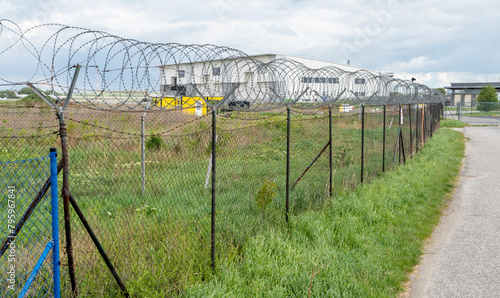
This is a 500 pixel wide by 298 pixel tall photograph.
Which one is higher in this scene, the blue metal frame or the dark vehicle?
the dark vehicle

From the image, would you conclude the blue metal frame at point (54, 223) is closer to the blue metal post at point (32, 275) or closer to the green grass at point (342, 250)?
the blue metal post at point (32, 275)

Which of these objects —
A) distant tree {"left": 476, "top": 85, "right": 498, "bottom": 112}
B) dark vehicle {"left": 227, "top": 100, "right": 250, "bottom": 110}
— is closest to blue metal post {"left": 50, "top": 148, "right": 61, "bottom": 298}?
dark vehicle {"left": 227, "top": 100, "right": 250, "bottom": 110}

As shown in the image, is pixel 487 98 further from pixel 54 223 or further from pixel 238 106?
pixel 54 223

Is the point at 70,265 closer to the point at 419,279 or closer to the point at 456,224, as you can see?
the point at 419,279

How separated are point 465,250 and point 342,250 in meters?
2.12

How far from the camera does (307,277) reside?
479 cm

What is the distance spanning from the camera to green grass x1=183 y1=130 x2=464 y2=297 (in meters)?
4.65

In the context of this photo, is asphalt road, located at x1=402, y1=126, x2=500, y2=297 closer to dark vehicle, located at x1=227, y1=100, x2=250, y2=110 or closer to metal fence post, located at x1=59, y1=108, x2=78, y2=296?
dark vehicle, located at x1=227, y1=100, x2=250, y2=110

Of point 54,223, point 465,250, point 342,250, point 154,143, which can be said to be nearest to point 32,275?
point 54,223

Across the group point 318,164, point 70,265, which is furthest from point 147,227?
point 318,164

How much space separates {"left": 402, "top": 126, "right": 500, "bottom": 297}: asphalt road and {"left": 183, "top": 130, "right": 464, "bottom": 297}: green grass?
21 cm

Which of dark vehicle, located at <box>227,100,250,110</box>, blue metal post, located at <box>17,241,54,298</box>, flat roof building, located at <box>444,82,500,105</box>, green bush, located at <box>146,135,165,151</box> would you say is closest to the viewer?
blue metal post, located at <box>17,241,54,298</box>

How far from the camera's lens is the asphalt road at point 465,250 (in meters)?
5.18

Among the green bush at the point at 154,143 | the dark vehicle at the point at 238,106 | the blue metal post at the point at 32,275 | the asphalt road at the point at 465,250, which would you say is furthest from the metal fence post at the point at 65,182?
the green bush at the point at 154,143
